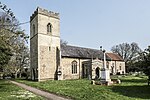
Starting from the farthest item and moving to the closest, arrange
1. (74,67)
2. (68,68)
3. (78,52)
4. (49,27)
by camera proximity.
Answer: (78,52)
(74,67)
(68,68)
(49,27)

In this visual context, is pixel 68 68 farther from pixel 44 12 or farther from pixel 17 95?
pixel 17 95

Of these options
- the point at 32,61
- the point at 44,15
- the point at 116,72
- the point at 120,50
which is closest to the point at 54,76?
the point at 32,61

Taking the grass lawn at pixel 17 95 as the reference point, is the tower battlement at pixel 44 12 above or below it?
above

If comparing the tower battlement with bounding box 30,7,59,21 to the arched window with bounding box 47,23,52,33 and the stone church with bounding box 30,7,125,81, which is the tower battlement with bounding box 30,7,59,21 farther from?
the arched window with bounding box 47,23,52,33

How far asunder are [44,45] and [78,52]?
10.3 metres

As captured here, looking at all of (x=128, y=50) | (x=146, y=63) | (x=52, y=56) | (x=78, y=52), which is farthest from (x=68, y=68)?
(x=128, y=50)

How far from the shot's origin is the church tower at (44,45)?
38.2 metres

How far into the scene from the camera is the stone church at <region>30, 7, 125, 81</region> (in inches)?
1515

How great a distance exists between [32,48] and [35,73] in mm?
5847

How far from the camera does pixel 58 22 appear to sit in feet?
138

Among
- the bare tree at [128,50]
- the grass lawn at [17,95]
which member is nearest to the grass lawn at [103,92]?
the grass lawn at [17,95]

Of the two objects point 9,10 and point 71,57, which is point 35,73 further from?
point 9,10

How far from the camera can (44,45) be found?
129 feet

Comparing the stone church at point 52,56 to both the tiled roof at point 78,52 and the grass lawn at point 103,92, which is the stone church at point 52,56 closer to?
the tiled roof at point 78,52
